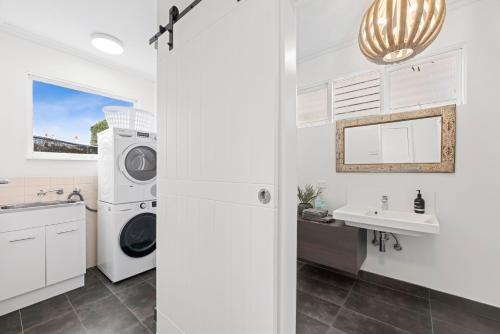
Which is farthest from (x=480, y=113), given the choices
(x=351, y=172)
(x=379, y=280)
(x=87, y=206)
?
(x=87, y=206)

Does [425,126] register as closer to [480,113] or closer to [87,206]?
[480,113]

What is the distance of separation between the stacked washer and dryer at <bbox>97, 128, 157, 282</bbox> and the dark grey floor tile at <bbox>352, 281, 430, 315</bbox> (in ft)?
7.84

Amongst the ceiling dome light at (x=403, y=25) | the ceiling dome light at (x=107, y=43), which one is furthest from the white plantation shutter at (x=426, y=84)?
the ceiling dome light at (x=107, y=43)

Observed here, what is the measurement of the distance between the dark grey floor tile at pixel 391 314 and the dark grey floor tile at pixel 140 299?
70.9 inches

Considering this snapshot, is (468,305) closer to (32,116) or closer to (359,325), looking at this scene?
(359,325)

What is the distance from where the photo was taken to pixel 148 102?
3357 millimetres

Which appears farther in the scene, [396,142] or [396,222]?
[396,142]

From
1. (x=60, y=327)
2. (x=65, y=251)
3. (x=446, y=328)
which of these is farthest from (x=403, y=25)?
(x=65, y=251)

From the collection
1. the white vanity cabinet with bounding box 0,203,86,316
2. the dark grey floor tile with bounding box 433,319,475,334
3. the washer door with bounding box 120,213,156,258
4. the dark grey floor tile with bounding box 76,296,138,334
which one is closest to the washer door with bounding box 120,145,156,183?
the washer door with bounding box 120,213,156,258

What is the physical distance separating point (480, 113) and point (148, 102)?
12.8 feet

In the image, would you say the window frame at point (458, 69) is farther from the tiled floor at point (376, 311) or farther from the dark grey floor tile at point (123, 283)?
the dark grey floor tile at point (123, 283)

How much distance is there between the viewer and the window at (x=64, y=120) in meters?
2.41

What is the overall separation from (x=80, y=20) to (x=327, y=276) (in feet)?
12.2

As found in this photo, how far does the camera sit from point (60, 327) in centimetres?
169
